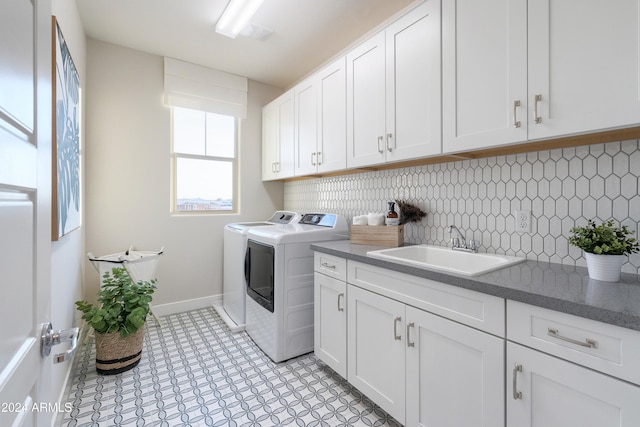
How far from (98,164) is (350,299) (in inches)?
104

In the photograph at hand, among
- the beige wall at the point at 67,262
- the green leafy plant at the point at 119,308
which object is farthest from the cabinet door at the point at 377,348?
the beige wall at the point at 67,262

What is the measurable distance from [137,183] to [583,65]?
337 cm

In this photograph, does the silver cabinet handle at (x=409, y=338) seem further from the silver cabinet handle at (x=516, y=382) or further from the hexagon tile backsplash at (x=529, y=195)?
the hexagon tile backsplash at (x=529, y=195)

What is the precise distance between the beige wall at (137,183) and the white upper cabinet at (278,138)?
82cm

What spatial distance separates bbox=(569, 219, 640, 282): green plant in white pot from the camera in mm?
1070

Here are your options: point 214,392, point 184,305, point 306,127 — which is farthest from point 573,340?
point 184,305

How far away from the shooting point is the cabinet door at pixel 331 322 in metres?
1.83

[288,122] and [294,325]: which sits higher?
[288,122]

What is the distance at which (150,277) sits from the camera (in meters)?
2.74

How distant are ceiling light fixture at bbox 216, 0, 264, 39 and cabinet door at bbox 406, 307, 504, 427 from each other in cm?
230

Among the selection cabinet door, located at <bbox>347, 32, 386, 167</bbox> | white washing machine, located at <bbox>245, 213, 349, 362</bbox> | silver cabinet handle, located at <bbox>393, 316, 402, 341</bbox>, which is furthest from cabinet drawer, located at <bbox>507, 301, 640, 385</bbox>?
white washing machine, located at <bbox>245, 213, 349, 362</bbox>

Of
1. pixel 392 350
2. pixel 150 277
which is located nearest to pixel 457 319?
pixel 392 350

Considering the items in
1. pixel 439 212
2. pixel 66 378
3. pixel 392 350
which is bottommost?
pixel 66 378

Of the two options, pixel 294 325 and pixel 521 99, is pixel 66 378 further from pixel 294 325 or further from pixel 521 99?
pixel 521 99
